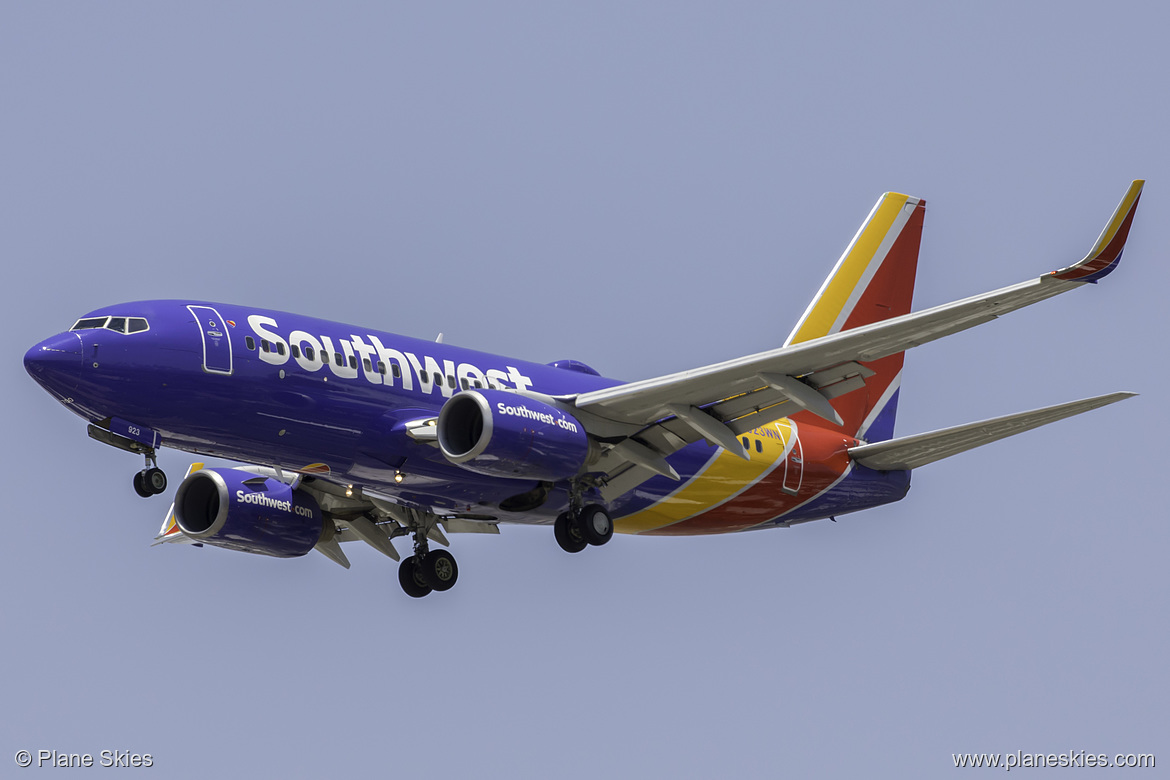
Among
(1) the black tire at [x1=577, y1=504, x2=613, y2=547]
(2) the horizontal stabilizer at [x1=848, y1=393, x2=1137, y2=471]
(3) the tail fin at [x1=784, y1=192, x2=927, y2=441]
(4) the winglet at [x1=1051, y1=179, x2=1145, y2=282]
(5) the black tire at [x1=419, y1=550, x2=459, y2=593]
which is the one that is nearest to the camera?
(4) the winglet at [x1=1051, y1=179, x2=1145, y2=282]

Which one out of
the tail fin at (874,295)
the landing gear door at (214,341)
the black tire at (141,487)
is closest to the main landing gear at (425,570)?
the landing gear door at (214,341)

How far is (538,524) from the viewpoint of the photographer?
34.5m

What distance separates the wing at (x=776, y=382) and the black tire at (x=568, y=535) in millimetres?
1377

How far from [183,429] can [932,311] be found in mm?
13758

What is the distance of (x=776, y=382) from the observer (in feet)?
96.4

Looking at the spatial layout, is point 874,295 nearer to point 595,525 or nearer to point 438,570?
point 595,525

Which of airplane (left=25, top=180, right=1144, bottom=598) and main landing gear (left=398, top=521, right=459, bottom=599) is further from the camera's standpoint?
main landing gear (left=398, top=521, right=459, bottom=599)

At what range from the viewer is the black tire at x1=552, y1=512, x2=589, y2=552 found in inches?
1272

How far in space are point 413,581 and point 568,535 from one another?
514 centimetres

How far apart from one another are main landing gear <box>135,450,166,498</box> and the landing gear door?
6.77 ft

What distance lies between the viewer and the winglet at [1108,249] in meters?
25.6

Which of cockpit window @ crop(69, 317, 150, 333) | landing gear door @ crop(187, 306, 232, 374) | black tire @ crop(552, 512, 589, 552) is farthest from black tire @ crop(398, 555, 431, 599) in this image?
cockpit window @ crop(69, 317, 150, 333)

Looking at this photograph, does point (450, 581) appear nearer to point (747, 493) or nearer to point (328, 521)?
point (328, 521)

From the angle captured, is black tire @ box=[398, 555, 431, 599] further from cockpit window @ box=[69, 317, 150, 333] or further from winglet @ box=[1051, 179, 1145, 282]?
winglet @ box=[1051, 179, 1145, 282]
